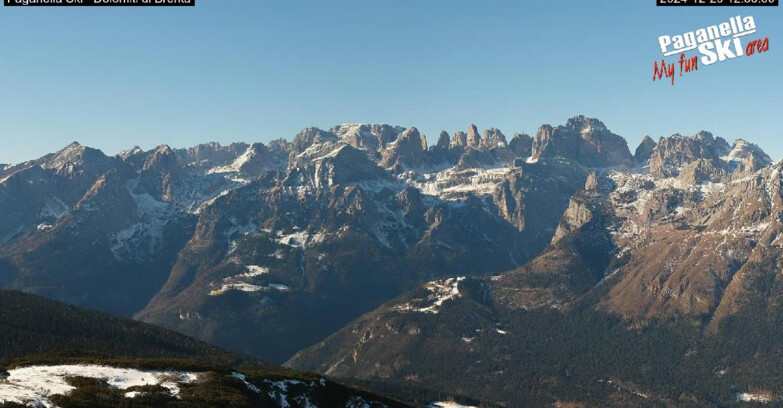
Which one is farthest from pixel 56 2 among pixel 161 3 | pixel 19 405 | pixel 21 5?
pixel 19 405

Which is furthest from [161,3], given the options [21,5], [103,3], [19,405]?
[19,405]

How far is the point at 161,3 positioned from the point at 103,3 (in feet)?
48.7

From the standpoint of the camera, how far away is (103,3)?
194 metres

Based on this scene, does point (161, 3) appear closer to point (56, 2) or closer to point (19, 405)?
point (56, 2)

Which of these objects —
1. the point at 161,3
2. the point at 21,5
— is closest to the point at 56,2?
the point at 21,5

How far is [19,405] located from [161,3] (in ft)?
376

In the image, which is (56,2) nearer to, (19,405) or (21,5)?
(21,5)

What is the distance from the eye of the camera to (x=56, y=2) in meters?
191

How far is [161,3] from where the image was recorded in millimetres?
195500

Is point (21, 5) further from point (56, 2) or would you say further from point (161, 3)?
point (161, 3)

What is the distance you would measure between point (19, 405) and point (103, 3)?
361ft

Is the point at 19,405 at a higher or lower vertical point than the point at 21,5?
lower

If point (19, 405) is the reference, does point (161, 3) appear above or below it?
above

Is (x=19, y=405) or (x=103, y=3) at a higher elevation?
(x=103, y=3)
